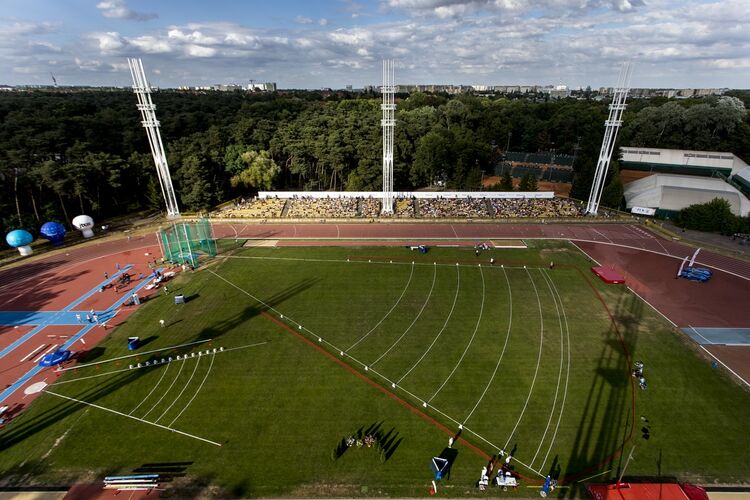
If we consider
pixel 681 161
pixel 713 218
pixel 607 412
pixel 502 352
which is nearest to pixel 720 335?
pixel 607 412

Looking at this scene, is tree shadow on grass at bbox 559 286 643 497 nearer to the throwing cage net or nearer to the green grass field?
the green grass field

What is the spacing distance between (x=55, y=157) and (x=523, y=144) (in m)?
97.6

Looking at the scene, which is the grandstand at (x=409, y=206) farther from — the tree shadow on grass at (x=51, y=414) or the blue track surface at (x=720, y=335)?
the tree shadow on grass at (x=51, y=414)

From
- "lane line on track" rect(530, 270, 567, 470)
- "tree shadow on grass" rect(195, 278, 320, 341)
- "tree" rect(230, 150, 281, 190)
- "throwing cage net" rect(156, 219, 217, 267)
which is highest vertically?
"tree" rect(230, 150, 281, 190)

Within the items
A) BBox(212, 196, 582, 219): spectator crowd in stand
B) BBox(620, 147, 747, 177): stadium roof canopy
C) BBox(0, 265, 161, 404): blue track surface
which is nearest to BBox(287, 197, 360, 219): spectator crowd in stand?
BBox(212, 196, 582, 219): spectator crowd in stand

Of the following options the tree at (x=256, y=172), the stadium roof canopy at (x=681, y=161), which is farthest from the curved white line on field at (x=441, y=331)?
the stadium roof canopy at (x=681, y=161)

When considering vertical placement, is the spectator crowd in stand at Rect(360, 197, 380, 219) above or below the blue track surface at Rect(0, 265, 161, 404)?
above

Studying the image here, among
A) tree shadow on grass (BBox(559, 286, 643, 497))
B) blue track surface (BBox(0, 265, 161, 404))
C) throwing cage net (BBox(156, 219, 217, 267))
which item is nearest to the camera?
tree shadow on grass (BBox(559, 286, 643, 497))

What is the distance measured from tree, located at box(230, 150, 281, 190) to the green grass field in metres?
30.5

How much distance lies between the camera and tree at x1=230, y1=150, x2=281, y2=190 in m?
63.9

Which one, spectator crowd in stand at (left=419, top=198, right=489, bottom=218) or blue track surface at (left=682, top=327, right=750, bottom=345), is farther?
spectator crowd in stand at (left=419, top=198, right=489, bottom=218)

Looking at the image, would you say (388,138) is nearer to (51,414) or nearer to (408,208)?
(408,208)

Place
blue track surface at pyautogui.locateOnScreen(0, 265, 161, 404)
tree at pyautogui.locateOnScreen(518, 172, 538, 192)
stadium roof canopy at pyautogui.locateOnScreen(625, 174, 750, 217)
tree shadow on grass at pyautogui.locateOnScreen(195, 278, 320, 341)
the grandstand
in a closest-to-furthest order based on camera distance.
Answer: blue track surface at pyautogui.locateOnScreen(0, 265, 161, 404), tree shadow on grass at pyautogui.locateOnScreen(195, 278, 320, 341), stadium roof canopy at pyautogui.locateOnScreen(625, 174, 750, 217), the grandstand, tree at pyautogui.locateOnScreen(518, 172, 538, 192)

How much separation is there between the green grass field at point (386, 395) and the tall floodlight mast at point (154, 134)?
89.1 ft
